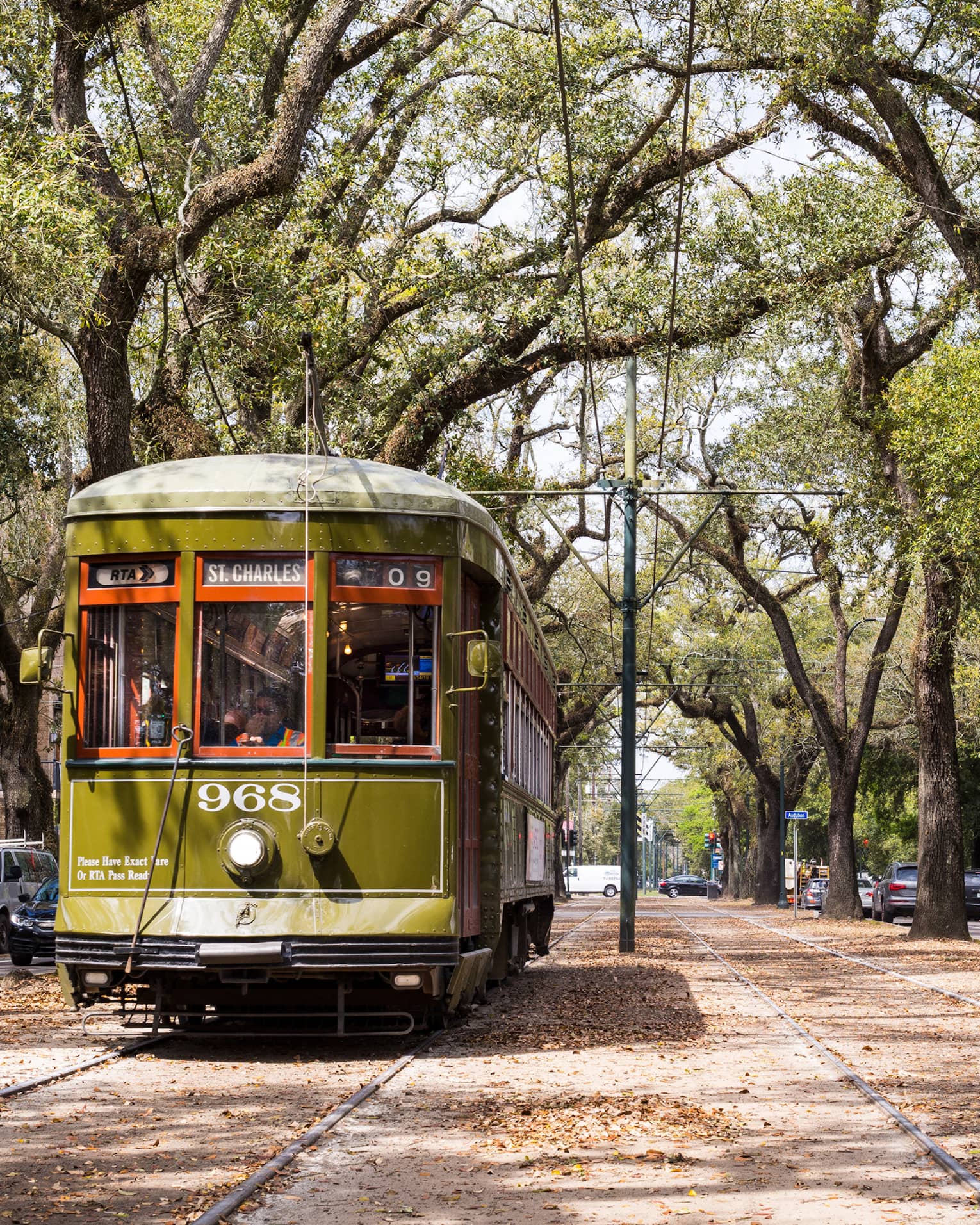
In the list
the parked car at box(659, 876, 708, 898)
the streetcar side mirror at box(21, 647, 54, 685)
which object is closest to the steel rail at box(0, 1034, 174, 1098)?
the streetcar side mirror at box(21, 647, 54, 685)

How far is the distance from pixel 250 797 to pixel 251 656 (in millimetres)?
868

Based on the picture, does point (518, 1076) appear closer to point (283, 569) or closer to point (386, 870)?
point (386, 870)

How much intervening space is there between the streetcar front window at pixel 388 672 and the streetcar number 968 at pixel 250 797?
0.49m

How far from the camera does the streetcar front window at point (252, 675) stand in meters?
10.6

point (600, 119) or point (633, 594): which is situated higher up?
point (600, 119)

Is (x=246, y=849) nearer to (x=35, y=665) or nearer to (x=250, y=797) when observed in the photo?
(x=250, y=797)

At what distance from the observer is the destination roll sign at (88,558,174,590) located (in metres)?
10.7

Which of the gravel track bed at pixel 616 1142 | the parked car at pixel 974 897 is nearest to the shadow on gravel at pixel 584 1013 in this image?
the gravel track bed at pixel 616 1142

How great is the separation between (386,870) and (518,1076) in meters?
1.49

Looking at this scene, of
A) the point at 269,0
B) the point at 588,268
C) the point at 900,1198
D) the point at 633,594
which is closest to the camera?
the point at 900,1198

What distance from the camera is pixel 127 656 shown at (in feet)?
35.4

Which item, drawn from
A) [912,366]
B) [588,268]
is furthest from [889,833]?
[588,268]

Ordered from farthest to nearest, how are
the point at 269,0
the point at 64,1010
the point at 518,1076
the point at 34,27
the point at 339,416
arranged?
1. the point at 339,416
2. the point at 269,0
3. the point at 34,27
4. the point at 64,1010
5. the point at 518,1076

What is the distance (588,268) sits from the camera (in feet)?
75.2
